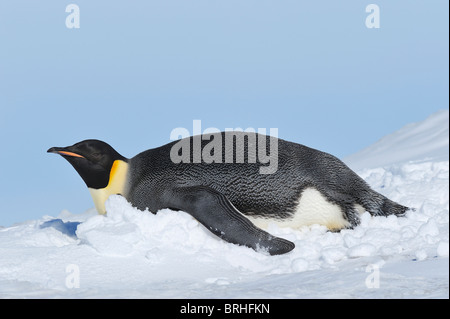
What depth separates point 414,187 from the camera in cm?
708

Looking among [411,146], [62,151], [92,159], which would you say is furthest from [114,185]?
[411,146]

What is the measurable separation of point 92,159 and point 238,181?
1.39m

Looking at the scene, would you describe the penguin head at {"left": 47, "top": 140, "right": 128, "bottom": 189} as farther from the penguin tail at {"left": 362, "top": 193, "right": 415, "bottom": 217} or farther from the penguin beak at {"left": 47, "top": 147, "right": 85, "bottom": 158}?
the penguin tail at {"left": 362, "top": 193, "right": 415, "bottom": 217}

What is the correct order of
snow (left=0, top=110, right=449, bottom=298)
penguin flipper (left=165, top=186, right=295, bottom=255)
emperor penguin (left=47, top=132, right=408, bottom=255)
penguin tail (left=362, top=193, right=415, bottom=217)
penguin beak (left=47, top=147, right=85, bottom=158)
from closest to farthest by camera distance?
snow (left=0, top=110, right=449, bottom=298) → penguin flipper (left=165, top=186, right=295, bottom=255) → emperor penguin (left=47, top=132, right=408, bottom=255) → penguin beak (left=47, top=147, right=85, bottom=158) → penguin tail (left=362, top=193, right=415, bottom=217)

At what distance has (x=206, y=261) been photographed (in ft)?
15.0

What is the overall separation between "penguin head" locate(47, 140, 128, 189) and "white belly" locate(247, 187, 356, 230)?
144cm

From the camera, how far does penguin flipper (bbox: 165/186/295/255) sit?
15.3 ft

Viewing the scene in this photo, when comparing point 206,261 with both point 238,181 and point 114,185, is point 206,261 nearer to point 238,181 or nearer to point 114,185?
point 238,181

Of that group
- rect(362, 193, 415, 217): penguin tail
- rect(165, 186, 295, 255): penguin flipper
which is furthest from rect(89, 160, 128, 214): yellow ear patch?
rect(362, 193, 415, 217): penguin tail

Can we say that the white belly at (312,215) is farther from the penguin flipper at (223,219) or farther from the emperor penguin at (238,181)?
the penguin flipper at (223,219)

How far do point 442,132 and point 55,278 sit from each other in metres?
9.95

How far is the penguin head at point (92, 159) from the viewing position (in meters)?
5.54

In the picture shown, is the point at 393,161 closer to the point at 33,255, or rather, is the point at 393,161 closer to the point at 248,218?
the point at 248,218
